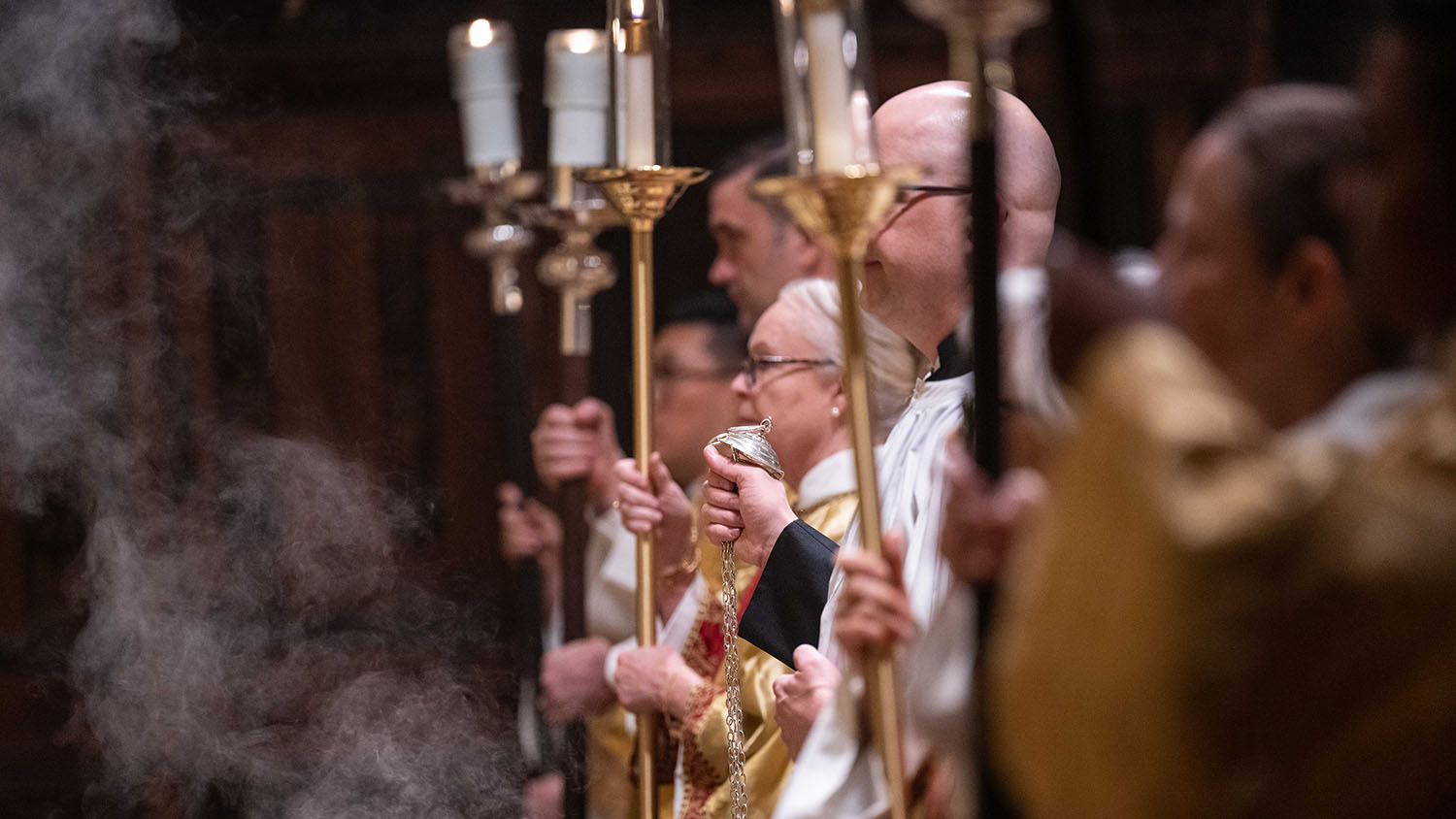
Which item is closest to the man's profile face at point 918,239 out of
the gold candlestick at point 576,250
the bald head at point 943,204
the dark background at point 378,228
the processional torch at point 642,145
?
the bald head at point 943,204

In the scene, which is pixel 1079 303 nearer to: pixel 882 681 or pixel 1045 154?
pixel 882 681

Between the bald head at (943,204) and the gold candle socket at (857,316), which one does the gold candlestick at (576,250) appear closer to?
the bald head at (943,204)

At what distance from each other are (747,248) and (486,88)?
779 mm

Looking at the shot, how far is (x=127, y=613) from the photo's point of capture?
3910mm

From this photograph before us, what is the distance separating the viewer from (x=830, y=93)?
1.31 metres

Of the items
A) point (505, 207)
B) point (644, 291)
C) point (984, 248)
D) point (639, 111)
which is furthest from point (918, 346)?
point (505, 207)

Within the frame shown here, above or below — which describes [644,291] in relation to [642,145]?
below

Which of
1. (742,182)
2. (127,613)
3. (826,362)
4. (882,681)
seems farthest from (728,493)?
(127,613)

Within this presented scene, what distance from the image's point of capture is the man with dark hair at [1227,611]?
0.91 meters

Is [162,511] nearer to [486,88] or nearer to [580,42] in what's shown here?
[486,88]

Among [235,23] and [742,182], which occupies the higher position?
[235,23]

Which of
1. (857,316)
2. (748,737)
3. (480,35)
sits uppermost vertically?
(480,35)

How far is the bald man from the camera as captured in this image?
182cm

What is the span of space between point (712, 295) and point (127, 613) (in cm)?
178
